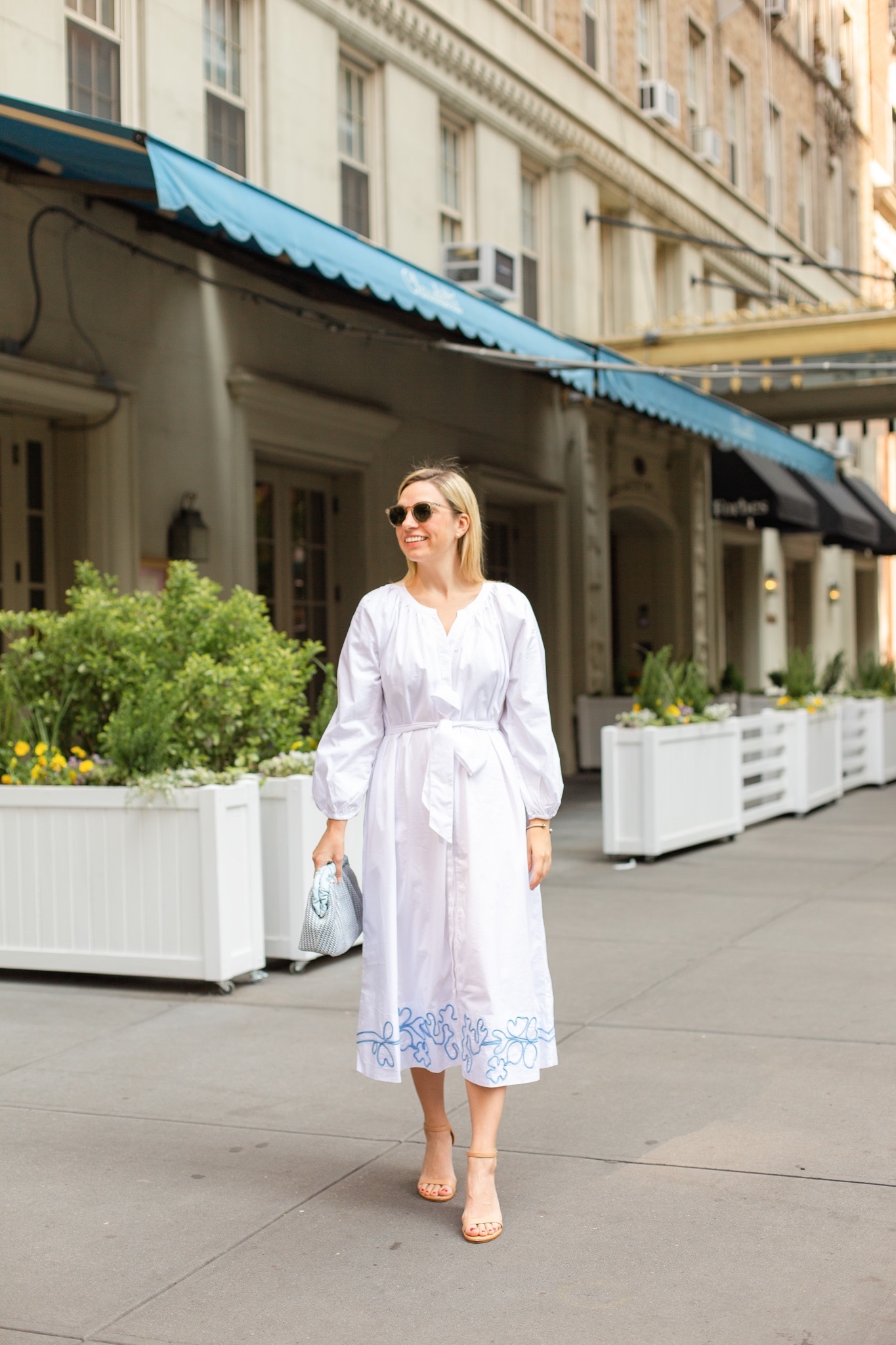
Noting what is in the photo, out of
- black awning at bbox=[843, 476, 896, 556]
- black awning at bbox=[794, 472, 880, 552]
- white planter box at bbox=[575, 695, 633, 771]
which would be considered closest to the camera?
white planter box at bbox=[575, 695, 633, 771]

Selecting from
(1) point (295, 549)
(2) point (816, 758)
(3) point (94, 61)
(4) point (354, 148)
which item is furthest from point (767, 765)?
(3) point (94, 61)

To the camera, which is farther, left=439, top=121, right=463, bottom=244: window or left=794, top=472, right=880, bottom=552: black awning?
left=794, top=472, right=880, bottom=552: black awning

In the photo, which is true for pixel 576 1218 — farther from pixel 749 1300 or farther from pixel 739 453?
pixel 739 453

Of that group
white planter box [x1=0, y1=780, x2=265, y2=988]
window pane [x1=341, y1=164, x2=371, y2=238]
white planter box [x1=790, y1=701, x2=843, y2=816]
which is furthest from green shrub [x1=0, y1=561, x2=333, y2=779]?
window pane [x1=341, y1=164, x2=371, y2=238]

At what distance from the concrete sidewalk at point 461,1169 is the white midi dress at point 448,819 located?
1.51 feet

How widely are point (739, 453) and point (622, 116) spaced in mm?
4914

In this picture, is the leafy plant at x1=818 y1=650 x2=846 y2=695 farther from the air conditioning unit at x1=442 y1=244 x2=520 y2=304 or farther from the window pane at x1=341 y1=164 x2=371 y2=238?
the window pane at x1=341 y1=164 x2=371 y2=238

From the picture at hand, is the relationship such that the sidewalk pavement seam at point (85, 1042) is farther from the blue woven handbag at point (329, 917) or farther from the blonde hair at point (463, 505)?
the blonde hair at point (463, 505)

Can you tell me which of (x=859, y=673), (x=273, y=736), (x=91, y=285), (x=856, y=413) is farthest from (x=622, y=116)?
(x=273, y=736)

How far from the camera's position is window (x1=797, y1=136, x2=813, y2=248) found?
24875 mm

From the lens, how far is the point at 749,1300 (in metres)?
3.20

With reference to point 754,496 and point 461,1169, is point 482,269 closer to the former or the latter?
point 754,496

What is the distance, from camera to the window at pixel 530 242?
54.1 feet

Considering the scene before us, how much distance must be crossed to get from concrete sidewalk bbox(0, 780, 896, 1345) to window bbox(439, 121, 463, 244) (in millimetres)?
9677
